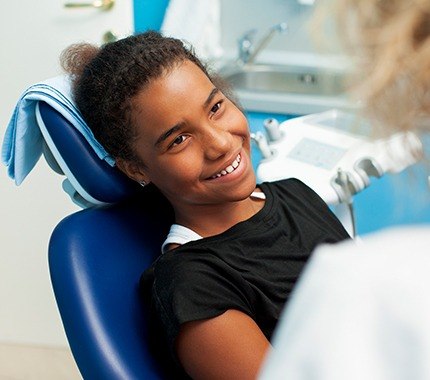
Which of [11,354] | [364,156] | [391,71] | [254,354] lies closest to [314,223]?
[364,156]

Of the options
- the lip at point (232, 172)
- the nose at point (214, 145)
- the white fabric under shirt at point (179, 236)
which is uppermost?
the nose at point (214, 145)

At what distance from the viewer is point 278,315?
132cm

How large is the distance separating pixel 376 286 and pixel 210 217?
0.87 meters

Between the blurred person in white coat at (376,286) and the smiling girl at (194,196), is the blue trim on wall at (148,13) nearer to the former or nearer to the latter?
the smiling girl at (194,196)

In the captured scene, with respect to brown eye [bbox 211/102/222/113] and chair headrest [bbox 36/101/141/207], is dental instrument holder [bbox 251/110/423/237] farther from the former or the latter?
chair headrest [bbox 36/101/141/207]

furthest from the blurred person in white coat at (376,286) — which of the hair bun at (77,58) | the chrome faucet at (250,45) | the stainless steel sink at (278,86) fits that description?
the chrome faucet at (250,45)

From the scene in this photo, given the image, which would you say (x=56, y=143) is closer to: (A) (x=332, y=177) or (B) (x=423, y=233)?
(A) (x=332, y=177)

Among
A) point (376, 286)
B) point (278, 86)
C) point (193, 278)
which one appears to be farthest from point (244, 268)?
point (278, 86)

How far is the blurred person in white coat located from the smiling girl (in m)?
0.64

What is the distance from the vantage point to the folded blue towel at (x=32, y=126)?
1.39 meters

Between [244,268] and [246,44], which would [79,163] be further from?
[246,44]

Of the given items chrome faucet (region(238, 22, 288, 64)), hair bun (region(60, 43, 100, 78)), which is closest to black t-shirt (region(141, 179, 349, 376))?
hair bun (region(60, 43, 100, 78))

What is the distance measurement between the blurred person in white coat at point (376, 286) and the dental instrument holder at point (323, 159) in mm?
808

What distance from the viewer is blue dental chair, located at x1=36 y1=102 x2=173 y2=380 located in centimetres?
126
